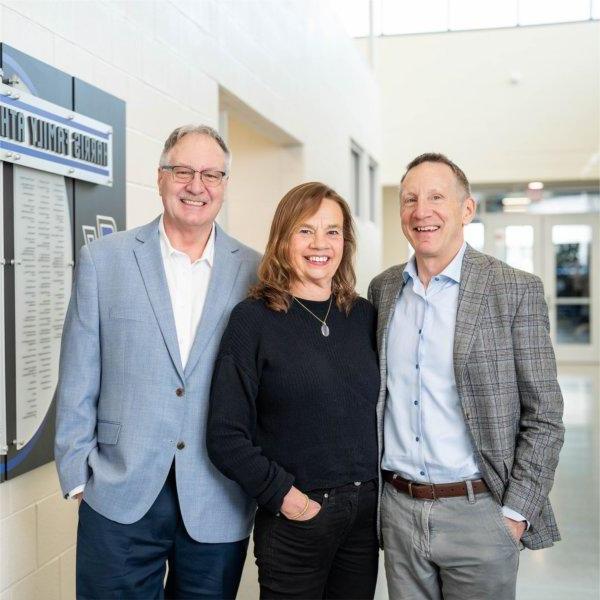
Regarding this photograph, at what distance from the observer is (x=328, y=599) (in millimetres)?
2107

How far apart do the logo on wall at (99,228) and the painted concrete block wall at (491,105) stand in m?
9.43

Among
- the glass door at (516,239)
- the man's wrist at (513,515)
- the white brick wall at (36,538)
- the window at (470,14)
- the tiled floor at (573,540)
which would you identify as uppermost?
the window at (470,14)

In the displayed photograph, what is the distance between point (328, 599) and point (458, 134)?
10690mm

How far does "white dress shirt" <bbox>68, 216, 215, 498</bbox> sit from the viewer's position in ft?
6.67

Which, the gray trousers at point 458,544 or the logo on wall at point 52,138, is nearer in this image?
the gray trousers at point 458,544

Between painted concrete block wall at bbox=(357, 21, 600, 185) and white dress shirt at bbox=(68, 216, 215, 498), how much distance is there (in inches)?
398

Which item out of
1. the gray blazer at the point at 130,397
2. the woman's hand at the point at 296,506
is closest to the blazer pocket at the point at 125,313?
the gray blazer at the point at 130,397

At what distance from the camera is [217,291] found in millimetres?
2061

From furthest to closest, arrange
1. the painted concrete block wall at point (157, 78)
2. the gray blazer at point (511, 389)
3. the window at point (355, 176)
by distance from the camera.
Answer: the window at point (355, 176) < the painted concrete block wall at point (157, 78) < the gray blazer at point (511, 389)

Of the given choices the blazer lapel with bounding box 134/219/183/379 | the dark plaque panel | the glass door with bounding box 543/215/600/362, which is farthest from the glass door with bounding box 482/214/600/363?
the blazer lapel with bounding box 134/219/183/379

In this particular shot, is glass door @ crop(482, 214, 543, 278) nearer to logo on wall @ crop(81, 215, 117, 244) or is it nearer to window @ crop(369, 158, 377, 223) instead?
window @ crop(369, 158, 377, 223)

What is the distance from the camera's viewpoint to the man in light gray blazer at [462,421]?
2.01m

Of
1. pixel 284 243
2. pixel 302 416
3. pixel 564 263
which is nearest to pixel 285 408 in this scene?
pixel 302 416

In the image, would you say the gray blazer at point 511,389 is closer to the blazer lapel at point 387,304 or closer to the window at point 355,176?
the blazer lapel at point 387,304
